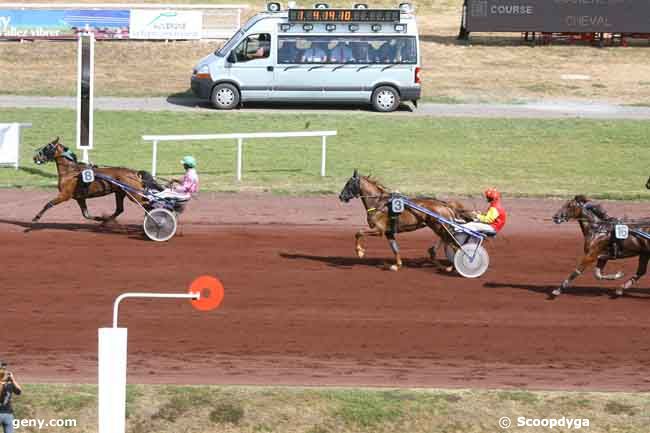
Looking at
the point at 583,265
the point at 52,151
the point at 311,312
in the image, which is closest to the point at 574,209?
the point at 583,265

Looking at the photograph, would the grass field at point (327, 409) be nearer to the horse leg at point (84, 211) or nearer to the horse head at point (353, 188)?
the horse head at point (353, 188)

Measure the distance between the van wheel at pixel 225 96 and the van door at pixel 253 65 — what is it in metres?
0.21

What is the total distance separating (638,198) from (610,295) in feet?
21.8

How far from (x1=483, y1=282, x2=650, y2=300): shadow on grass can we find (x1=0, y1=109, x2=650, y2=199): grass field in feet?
19.8

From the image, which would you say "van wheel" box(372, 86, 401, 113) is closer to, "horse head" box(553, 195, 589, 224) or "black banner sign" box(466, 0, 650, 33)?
"black banner sign" box(466, 0, 650, 33)

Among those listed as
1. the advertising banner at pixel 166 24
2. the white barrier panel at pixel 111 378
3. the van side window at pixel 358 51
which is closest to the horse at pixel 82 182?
the white barrier panel at pixel 111 378

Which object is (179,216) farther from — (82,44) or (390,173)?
(390,173)

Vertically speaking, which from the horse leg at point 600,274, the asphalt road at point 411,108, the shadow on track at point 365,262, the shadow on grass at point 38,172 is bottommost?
the shadow on track at point 365,262

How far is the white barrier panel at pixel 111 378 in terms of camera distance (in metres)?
6.32

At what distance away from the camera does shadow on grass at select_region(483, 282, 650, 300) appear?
560 inches

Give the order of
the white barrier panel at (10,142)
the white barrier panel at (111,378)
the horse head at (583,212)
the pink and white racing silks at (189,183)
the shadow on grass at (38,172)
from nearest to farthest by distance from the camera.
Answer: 1. the white barrier panel at (111,378)
2. the horse head at (583,212)
3. the pink and white racing silks at (189,183)
4. the shadow on grass at (38,172)
5. the white barrier panel at (10,142)

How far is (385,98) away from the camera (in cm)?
2884

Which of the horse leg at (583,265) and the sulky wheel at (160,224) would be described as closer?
the horse leg at (583,265)

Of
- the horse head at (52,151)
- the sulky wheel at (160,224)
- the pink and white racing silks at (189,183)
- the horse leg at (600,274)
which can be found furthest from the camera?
the horse head at (52,151)
